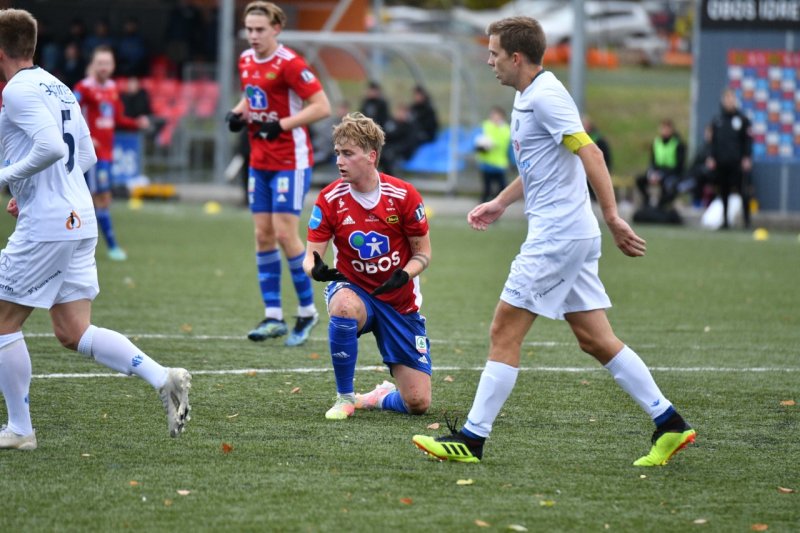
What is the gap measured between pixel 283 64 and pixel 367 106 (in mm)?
14213

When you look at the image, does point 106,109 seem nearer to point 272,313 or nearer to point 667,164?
point 272,313

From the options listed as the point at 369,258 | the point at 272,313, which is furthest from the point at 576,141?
the point at 272,313

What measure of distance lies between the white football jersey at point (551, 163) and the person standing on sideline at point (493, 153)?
16242 millimetres

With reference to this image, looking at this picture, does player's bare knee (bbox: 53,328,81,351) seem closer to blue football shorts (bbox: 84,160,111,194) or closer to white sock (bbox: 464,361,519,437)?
white sock (bbox: 464,361,519,437)

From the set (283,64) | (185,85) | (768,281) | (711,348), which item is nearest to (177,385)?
(283,64)

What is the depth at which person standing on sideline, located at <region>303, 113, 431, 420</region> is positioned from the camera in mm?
6555

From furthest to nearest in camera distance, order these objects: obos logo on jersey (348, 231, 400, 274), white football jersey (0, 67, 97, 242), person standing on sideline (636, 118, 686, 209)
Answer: person standing on sideline (636, 118, 686, 209), obos logo on jersey (348, 231, 400, 274), white football jersey (0, 67, 97, 242)

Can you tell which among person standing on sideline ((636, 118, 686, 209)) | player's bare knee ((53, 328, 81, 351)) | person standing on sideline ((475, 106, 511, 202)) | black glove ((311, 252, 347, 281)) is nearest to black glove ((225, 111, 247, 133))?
black glove ((311, 252, 347, 281))

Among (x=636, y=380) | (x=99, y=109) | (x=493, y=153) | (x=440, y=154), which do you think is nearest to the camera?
(x=636, y=380)

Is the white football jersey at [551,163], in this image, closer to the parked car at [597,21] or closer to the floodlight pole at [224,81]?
the floodlight pole at [224,81]

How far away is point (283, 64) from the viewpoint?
30.0ft

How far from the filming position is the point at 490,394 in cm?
570

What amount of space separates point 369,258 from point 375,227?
0.61 ft

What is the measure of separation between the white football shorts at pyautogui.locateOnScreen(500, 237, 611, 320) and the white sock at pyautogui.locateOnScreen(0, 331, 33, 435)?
222 cm
